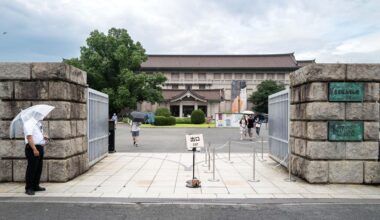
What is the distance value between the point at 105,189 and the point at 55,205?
150 centimetres

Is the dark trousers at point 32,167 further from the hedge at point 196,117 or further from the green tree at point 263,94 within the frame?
the green tree at point 263,94

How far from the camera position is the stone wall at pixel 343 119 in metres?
8.45

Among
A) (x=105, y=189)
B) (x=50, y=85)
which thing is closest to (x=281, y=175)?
(x=105, y=189)

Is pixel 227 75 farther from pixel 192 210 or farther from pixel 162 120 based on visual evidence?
pixel 192 210

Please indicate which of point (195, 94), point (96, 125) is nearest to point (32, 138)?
point (96, 125)

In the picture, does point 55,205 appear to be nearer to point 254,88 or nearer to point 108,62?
point 108,62

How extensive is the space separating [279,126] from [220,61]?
6362 centimetres

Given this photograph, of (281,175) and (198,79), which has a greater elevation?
(198,79)

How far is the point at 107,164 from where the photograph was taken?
1155 cm

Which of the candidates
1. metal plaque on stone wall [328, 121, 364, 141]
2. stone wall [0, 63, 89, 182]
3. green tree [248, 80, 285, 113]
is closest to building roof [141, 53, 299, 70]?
green tree [248, 80, 285, 113]

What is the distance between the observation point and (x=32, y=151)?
23.4 feet

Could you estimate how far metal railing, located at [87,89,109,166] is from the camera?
35.7 ft

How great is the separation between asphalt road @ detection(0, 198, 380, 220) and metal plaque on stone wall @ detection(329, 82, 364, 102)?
2706 mm

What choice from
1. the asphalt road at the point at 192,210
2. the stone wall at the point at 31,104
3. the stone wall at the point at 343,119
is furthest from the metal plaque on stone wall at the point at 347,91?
the stone wall at the point at 31,104
